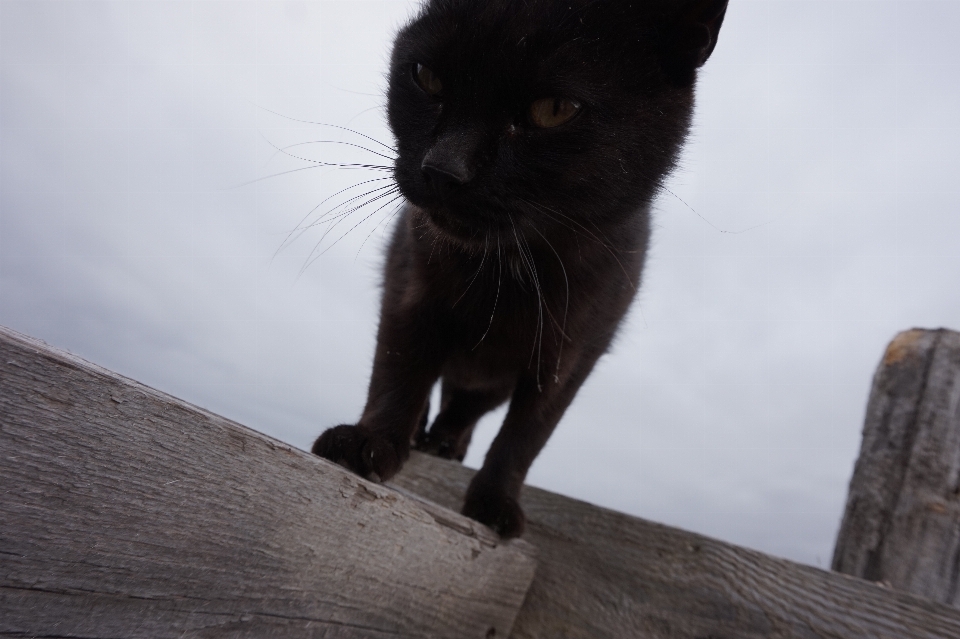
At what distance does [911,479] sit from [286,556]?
139 cm

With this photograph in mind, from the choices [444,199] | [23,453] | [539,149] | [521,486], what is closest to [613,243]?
[539,149]

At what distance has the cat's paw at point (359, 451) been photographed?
4.85 feet

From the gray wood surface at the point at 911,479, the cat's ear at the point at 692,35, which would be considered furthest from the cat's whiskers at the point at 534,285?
the gray wood surface at the point at 911,479

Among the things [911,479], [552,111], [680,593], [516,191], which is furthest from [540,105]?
[911,479]

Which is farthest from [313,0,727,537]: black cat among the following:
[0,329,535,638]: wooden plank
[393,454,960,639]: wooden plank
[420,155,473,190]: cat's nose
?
[0,329,535,638]: wooden plank

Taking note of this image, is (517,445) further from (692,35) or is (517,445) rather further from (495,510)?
(692,35)

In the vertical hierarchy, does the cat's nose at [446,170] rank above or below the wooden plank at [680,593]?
above

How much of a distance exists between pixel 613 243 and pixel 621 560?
0.78 m

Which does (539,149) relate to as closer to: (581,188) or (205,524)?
(581,188)

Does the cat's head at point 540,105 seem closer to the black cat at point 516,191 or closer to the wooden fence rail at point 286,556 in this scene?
the black cat at point 516,191

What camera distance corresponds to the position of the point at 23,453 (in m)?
0.64

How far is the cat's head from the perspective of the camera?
1417 millimetres

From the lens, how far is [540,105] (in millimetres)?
1448

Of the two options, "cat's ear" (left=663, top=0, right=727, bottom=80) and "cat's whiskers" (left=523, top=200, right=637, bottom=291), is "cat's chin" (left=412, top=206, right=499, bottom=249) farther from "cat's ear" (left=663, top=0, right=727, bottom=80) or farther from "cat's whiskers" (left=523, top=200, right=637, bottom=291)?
"cat's ear" (left=663, top=0, right=727, bottom=80)
